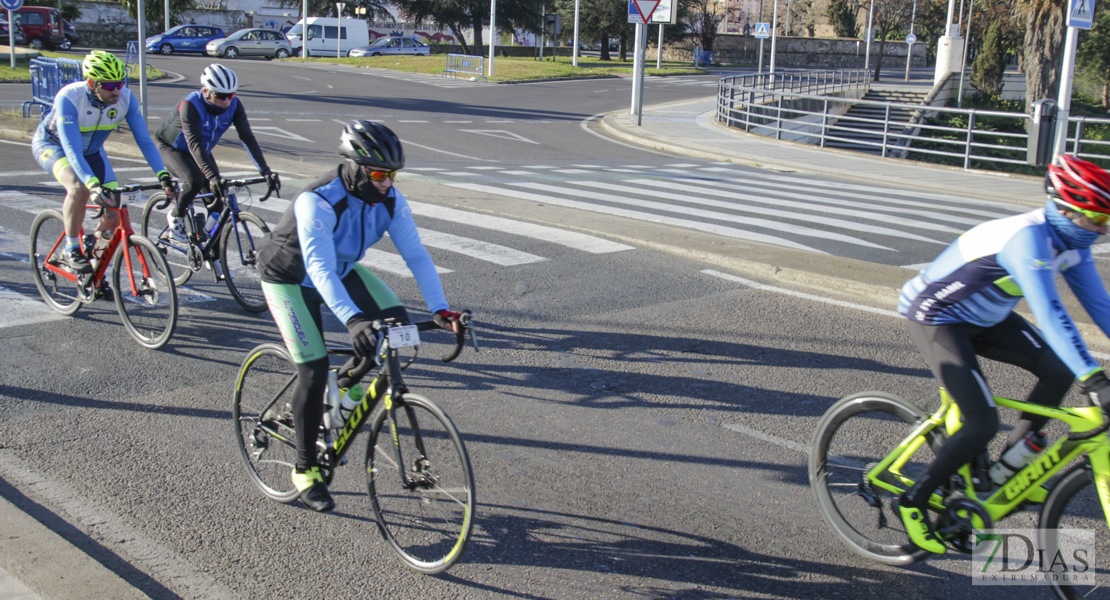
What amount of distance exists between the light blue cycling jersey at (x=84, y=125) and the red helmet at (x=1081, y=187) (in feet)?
19.9

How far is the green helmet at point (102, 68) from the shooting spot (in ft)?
22.7

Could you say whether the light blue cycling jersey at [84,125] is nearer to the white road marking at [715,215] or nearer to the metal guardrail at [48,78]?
the white road marking at [715,215]

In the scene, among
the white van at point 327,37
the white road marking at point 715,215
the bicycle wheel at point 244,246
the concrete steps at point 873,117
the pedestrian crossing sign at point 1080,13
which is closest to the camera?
the bicycle wheel at point 244,246

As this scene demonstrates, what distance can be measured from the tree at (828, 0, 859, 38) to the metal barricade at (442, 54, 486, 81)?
52892 mm

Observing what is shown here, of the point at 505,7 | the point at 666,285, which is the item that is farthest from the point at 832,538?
the point at 505,7

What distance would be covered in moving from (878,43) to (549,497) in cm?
7989

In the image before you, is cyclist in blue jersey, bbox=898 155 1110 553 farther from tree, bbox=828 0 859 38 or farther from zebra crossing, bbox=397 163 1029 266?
tree, bbox=828 0 859 38

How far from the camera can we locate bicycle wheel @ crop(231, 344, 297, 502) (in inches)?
171

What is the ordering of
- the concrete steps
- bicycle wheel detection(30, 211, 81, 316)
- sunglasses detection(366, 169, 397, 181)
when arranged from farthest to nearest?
the concrete steps
bicycle wheel detection(30, 211, 81, 316)
sunglasses detection(366, 169, 397, 181)

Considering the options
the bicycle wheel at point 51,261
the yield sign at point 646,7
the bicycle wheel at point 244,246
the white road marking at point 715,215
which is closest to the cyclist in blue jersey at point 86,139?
the bicycle wheel at point 51,261

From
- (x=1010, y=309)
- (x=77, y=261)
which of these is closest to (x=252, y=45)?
(x=77, y=261)

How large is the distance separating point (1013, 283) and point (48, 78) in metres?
22.5

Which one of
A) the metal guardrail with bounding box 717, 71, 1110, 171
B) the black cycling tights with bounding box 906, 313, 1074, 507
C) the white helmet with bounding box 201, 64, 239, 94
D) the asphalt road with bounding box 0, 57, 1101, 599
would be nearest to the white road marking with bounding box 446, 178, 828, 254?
the asphalt road with bounding box 0, 57, 1101, 599

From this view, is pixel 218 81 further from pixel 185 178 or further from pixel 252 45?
pixel 252 45
